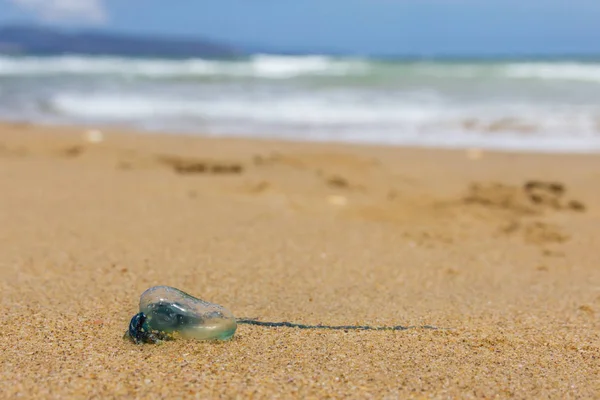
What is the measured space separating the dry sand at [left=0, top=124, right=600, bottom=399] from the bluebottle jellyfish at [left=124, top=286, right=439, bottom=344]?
0.12 feet

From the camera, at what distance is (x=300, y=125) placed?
8234mm

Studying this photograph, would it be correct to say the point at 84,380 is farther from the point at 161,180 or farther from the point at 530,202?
the point at 530,202

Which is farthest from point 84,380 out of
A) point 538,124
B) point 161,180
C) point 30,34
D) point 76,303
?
point 30,34

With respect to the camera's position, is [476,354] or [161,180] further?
[161,180]

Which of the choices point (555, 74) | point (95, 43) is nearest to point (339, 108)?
point (555, 74)

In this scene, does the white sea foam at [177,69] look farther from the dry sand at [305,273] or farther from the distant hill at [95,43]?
the distant hill at [95,43]

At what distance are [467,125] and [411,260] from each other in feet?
19.3

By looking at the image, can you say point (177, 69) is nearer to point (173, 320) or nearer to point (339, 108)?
point (339, 108)

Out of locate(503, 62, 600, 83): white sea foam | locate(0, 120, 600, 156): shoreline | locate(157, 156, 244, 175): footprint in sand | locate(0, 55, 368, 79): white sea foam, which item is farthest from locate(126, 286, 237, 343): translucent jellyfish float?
locate(503, 62, 600, 83): white sea foam

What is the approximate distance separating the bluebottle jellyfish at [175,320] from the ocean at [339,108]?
5.22 meters

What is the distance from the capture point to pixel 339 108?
9664 millimetres

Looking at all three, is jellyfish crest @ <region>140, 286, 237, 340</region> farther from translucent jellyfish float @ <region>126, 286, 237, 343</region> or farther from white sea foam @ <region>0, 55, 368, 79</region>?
white sea foam @ <region>0, 55, 368, 79</region>

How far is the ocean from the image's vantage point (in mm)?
7406

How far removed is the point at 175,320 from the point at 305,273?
2.92 ft
